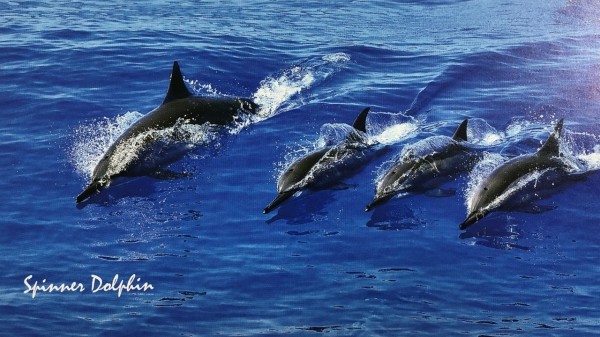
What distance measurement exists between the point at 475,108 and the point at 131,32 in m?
12.7

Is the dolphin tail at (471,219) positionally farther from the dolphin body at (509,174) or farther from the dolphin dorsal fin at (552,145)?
the dolphin dorsal fin at (552,145)

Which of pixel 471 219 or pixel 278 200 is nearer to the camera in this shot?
pixel 471 219

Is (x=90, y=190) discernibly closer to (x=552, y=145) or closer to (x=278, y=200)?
(x=278, y=200)

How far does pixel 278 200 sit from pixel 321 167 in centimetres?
132

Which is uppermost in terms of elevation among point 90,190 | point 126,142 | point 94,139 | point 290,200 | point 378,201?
point 126,142

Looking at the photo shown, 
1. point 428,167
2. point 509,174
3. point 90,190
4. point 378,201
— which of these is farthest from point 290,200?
point 509,174

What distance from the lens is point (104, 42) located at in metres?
27.0

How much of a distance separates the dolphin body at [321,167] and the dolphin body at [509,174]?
254 cm

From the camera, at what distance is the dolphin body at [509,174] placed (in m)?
14.8

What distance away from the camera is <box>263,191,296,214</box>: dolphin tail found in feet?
49.6

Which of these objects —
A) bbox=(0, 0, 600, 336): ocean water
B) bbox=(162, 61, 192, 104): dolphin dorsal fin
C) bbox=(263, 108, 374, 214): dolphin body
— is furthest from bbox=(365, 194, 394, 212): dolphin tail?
bbox=(162, 61, 192, 104): dolphin dorsal fin

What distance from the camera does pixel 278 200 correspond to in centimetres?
1527

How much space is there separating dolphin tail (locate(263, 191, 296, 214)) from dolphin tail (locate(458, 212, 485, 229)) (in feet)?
9.75

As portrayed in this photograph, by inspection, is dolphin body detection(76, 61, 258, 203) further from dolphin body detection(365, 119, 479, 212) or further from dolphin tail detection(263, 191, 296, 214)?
dolphin body detection(365, 119, 479, 212)
